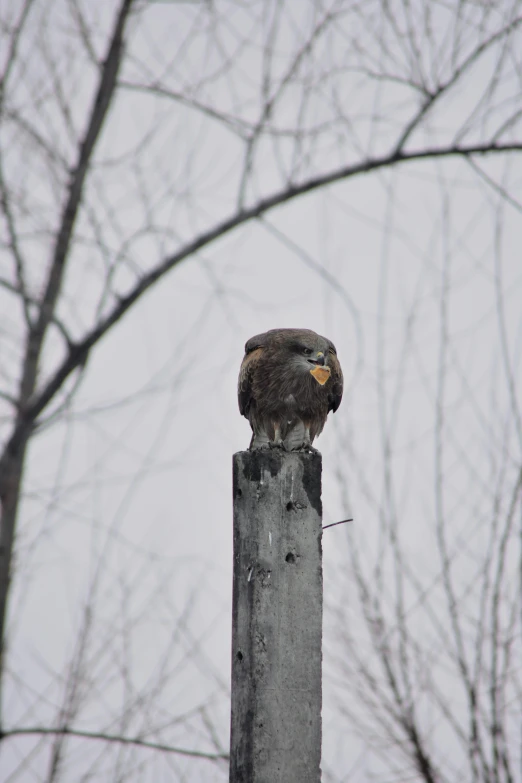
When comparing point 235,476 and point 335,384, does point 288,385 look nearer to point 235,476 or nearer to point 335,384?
point 335,384

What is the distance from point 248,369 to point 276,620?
1426 millimetres

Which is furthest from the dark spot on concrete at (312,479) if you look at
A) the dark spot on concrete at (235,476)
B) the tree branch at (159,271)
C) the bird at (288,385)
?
the tree branch at (159,271)

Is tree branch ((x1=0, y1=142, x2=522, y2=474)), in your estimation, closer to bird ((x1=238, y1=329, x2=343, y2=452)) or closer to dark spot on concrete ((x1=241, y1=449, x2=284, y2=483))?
bird ((x1=238, y1=329, x2=343, y2=452))

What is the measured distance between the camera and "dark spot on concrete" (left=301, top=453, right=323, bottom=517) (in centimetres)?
286

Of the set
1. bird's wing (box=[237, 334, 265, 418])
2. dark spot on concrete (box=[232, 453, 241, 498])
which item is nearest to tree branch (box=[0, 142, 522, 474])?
bird's wing (box=[237, 334, 265, 418])

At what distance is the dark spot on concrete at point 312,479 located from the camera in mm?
2863

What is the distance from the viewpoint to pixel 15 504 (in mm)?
5652

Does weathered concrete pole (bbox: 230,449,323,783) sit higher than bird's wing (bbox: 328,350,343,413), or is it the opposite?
bird's wing (bbox: 328,350,343,413)

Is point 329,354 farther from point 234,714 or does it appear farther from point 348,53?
point 348,53

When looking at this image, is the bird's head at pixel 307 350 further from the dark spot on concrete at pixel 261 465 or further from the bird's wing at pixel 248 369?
the dark spot on concrete at pixel 261 465

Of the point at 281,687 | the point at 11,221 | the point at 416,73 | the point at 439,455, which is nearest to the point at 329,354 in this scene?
the point at 439,455

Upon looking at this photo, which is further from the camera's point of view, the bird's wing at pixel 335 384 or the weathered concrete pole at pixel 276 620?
the bird's wing at pixel 335 384

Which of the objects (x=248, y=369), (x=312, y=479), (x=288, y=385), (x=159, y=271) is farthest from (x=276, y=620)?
(x=159, y=271)

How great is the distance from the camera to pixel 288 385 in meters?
3.82
